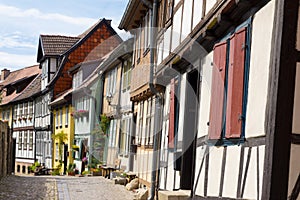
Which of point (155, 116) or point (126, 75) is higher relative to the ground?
point (126, 75)

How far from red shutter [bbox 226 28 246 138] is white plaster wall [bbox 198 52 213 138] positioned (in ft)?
4.27

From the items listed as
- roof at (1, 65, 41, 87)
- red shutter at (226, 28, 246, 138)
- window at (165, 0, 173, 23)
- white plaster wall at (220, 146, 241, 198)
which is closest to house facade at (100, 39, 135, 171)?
window at (165, 0, 173, 23)

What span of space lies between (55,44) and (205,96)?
33.1 metres

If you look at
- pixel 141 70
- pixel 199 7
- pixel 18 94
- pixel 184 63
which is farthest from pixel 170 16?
pixel 18 94

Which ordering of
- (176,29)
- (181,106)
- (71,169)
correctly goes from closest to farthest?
(181,106) < (176,29) < (71,169)

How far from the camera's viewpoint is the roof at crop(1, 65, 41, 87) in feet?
167

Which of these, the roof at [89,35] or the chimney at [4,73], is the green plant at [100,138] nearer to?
the roof at [89,35]

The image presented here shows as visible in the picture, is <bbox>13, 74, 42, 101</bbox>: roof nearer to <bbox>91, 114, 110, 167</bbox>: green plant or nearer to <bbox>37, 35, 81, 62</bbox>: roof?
<bbox>37, 35, 81, 62</bbox>: roof

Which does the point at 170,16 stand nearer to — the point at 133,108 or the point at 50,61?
the point at 133,108

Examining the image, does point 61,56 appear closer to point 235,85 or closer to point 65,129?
point 65,129

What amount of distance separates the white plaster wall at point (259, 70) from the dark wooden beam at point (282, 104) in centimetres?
49

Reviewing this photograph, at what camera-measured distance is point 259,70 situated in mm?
5598

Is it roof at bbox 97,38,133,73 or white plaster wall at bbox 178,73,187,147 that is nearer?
white plaster wall at bbox 178,73,187,147

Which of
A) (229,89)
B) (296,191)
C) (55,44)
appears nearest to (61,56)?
(55,44)
